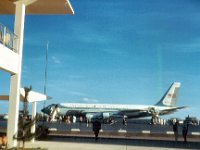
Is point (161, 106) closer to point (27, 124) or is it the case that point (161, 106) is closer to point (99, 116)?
point (99, 116)

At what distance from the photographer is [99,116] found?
8750 centimetres

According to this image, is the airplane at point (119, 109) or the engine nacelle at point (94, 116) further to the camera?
the airplane at point (119, 109)

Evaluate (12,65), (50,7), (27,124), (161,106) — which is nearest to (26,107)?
(27,124)

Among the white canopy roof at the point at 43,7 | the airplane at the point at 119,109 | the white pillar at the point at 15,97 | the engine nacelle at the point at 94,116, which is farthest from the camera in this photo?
the airplane at the point at 119,109

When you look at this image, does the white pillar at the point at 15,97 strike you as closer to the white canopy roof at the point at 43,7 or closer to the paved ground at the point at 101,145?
the paved ground at the point at 101,145

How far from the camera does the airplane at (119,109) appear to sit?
87.5 m

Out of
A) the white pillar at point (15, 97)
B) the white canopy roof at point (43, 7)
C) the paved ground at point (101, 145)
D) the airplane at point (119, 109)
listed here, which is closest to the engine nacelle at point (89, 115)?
the airplane at point (119, 109)

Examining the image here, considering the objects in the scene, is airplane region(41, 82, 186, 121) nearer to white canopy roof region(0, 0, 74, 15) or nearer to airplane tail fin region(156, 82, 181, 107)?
airplane tail fin region(156, 82, 181, 107)

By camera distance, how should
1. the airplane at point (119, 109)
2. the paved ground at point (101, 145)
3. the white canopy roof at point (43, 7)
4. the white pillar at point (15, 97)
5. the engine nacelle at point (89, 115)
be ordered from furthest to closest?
the airplane at point (119, 109) → the engine nacelle at point (89, 115) → the paved ground at point (101, 145) → the white canopy roof at point (43, 7) → the white pillar at point (15, 97)

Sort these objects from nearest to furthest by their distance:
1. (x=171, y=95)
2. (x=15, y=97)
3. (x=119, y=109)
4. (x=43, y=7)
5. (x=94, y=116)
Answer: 1. (x=15, y=97)
2. (x=43, y=7)
3. (x=94, y=116)
4. (x=119, y=109)
5. (x=171, y=95)

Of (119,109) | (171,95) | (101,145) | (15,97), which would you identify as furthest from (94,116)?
(15,97)

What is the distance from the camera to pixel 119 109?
95.2 meters

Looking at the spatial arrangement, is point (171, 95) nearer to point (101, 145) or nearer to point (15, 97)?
point (101, 145)

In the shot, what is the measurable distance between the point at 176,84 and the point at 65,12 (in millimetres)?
84672
